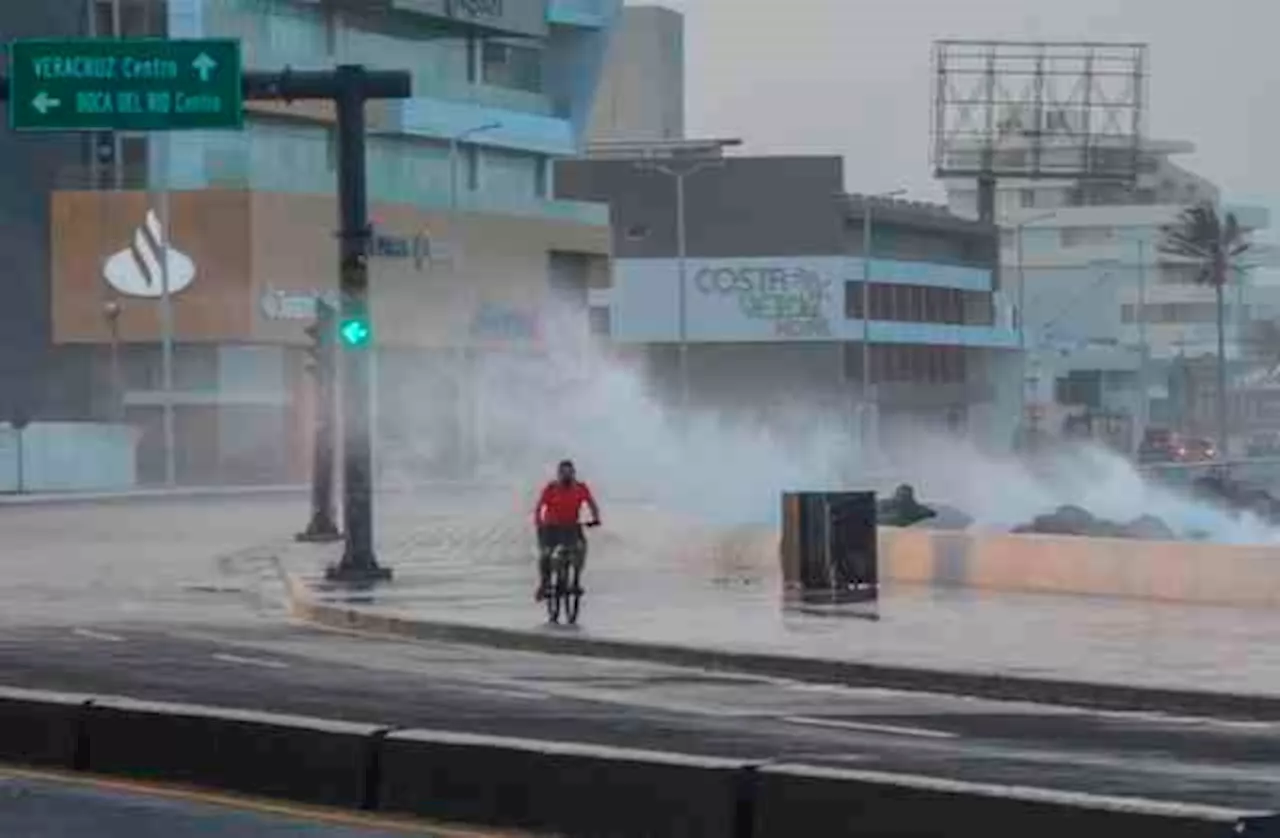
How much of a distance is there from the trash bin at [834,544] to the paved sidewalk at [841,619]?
1.55ft

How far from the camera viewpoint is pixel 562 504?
2970 cm

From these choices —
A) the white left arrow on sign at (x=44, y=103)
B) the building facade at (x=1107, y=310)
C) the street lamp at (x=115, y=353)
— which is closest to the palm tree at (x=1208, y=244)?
the building facade at (x=1107, y=310)

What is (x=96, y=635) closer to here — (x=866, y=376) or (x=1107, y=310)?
(x=866, y=376)

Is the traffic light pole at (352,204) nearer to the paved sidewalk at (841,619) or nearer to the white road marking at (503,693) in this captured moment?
the paved sidewalk at (841,619)

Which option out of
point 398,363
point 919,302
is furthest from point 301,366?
point 919,302

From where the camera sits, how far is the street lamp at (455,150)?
92500 millimetres

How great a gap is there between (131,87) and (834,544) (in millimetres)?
9720

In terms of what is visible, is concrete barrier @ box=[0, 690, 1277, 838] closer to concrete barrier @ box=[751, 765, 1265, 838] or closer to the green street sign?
concrete barrier @ box=[751, 765, 1265, 838]

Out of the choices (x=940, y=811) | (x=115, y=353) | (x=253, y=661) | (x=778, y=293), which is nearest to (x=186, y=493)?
(x=115, y=353)

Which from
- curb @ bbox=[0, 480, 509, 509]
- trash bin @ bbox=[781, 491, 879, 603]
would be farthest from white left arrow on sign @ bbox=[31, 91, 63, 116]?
curb @ bbox=[0, 480, 509, 509]

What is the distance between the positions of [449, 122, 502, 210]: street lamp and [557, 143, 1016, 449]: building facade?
443 inches

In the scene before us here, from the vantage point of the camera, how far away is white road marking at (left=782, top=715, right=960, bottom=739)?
19.7 meters

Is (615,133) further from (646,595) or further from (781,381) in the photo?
(646,595)

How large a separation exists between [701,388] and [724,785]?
324 feet
